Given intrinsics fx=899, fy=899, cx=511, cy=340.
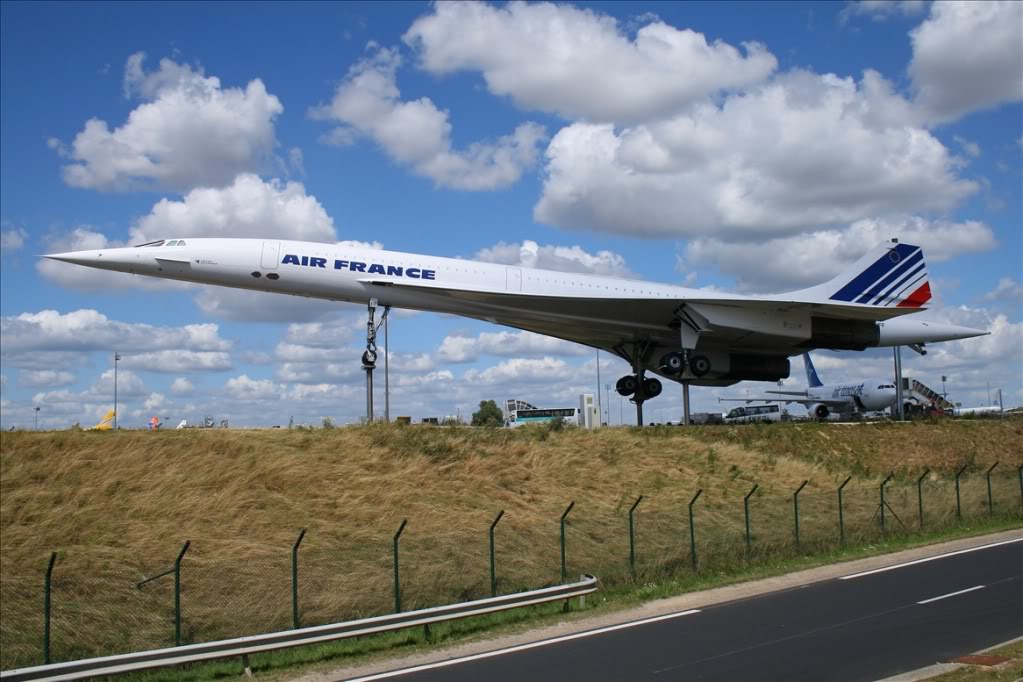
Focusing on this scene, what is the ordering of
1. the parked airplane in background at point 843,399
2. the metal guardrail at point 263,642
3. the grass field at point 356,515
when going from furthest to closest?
the parked airplane in background at point 843,399 → the grass field at point 356,515 → the metal guardrail at point 263,642

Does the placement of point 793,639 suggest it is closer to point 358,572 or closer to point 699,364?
point 358,572

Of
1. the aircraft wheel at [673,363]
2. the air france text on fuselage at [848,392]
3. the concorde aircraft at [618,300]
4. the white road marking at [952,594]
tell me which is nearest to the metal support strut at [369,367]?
the concorde aircraft at [618,300]

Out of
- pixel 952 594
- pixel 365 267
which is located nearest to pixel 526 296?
pixel 365 267

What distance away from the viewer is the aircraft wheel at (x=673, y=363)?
106ft

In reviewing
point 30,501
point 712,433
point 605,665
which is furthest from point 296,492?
point 712,433

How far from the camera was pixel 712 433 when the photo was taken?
95.8 ft

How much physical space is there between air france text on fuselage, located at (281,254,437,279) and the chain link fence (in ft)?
32.2

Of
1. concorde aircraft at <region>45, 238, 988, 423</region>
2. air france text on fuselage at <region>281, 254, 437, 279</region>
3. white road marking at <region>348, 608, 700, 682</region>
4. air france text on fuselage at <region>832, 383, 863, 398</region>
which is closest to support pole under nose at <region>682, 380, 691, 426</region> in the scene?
concorde aircraft at <region>45, 238, 988, 423</region>

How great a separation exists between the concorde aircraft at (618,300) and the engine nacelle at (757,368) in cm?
4

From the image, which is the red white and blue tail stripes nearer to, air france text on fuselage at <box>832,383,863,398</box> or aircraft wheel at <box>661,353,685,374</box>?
aircraft wheel at <box>661,353,685,374</box>

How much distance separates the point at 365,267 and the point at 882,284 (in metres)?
19.9

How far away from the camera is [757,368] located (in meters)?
33.5

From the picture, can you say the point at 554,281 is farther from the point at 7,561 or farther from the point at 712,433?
the point at 7,561

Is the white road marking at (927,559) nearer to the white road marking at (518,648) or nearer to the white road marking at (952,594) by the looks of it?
the white road marking at (952,594)
